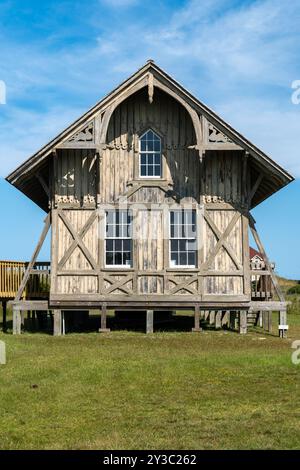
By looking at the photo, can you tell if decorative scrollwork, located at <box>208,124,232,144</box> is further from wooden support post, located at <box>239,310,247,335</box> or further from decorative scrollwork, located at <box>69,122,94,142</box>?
wooden support post, located at <box>239,310,247,335</box>

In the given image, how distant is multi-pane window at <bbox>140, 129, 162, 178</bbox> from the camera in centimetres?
2678

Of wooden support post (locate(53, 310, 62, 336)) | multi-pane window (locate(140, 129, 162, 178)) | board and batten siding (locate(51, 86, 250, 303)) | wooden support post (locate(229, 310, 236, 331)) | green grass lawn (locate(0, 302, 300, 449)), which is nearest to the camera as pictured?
green grass lawn (locate(0, 302, 300, 449))

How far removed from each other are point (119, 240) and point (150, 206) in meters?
1.68

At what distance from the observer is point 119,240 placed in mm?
26484

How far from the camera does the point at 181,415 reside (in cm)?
1284

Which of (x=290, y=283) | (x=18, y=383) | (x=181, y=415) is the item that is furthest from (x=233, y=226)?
(x=290, y=283)

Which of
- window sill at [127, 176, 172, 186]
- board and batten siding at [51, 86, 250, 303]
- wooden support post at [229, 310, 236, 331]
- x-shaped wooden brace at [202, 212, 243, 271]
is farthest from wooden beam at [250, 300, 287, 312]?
window sill at [127, 176, 172, 186]

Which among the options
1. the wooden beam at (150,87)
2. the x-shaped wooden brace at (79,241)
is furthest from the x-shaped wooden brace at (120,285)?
the wooden beam at (150,87)

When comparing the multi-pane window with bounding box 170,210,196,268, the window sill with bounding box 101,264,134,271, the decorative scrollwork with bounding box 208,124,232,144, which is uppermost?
the decorative scrollwork with bounding box 208,124,232,144

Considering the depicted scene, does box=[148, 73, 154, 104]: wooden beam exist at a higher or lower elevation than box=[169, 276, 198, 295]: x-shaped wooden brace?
higher

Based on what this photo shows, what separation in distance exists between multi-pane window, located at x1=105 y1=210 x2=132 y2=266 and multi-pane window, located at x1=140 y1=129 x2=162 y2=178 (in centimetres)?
169
